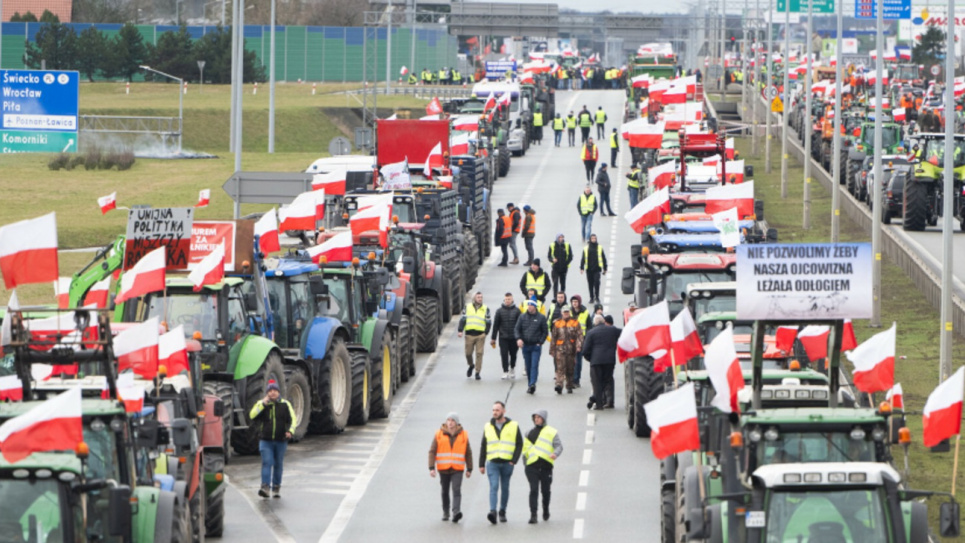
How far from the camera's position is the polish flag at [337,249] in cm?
2677

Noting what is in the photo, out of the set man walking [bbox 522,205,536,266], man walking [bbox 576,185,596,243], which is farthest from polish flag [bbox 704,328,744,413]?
man walking [bbox 576,185,596,243]

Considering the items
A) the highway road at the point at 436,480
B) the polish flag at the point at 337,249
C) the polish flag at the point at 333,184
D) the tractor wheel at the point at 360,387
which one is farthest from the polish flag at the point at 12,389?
the polish flag at the point at 333,184

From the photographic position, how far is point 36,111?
37406mm

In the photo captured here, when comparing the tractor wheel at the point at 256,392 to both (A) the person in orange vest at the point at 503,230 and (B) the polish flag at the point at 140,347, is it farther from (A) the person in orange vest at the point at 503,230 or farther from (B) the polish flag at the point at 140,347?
(A) the person in orange vest at the point at 503,230

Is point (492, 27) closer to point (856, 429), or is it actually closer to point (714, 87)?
point (714, 87)

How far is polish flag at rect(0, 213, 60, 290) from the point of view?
1577 centimetres

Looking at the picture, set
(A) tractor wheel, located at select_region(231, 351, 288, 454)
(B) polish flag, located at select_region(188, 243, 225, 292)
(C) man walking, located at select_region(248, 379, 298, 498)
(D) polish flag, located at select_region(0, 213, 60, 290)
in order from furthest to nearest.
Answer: (A) tractor wheel, located at select_region(231, 351, 288, 454) → (C) man walking, located at select_region(248, 379, 298, 498) → (B) polish flag, located at select_region(188, 243, 225, 292) → (D) polish flag, located at select_region(0, 213, 60, 290)

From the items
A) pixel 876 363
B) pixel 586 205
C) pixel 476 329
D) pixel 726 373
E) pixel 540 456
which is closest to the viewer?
pixel 726 373

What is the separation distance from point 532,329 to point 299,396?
5.41 meters

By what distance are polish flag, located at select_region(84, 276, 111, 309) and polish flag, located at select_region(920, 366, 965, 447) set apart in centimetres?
1178

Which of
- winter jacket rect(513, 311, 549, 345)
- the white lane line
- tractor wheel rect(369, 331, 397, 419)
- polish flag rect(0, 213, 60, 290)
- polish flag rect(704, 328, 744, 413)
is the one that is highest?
polish flag rect(0, 213, 60, 290)

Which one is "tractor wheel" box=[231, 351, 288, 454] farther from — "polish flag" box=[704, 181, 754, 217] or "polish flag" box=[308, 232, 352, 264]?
"polish flag" box=[704, 181, 754, 217]

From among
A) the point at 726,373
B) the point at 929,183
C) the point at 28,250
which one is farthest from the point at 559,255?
the point at 726,373

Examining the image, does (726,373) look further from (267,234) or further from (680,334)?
(267,234)
